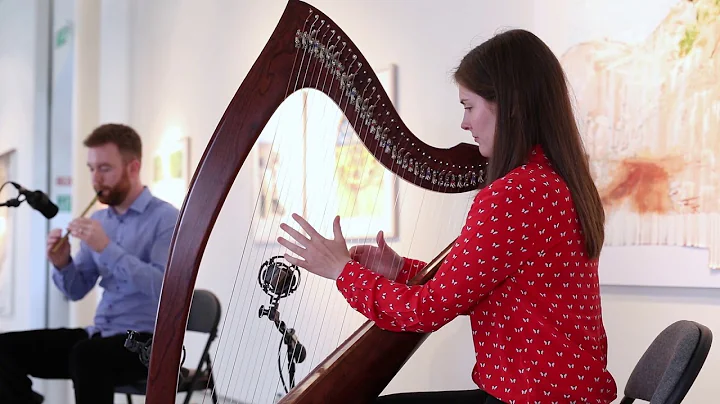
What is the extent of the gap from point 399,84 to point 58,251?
1.39m

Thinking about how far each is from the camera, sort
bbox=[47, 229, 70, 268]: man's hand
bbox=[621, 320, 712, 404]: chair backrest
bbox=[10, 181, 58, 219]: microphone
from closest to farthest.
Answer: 1. bbox=[621, 320, 712, 404]: chair backrest
2. bbox=[10, 181, 58, 219]: microphone
3. bbox=[47, 229, 70, 268]: man's hand

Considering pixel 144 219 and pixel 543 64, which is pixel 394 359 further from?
pixel 144 219

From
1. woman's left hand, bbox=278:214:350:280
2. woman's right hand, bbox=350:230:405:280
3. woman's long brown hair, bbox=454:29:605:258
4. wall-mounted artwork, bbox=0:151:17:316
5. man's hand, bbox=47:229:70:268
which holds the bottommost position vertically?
wall-mounted artwork, bbox=0:151:17:316

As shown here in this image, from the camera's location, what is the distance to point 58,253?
280 cm

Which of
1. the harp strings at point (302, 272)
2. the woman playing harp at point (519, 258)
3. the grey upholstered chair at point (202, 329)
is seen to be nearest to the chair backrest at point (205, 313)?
the grey upholstered chair at point (202, 329)

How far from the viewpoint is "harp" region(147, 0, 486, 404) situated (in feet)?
3.92

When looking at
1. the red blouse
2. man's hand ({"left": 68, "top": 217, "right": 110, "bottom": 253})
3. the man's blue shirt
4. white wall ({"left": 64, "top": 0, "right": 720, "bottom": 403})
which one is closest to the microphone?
man's hand ({"left": 68, "top": 217, "right": 110, "bottom": 253})

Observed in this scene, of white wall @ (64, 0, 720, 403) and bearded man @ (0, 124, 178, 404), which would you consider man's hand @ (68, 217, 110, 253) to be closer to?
bearded man @ (0, 124, 178, 404)

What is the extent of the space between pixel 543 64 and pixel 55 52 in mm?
4613

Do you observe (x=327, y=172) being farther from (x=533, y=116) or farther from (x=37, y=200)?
(x=533, y=116)

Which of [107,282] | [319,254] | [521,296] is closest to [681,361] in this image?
[521,296]

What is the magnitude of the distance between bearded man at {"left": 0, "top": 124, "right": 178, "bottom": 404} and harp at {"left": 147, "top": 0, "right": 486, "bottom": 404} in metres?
1.30

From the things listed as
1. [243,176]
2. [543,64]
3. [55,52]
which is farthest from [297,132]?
[55,52]

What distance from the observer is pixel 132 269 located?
2586mm
